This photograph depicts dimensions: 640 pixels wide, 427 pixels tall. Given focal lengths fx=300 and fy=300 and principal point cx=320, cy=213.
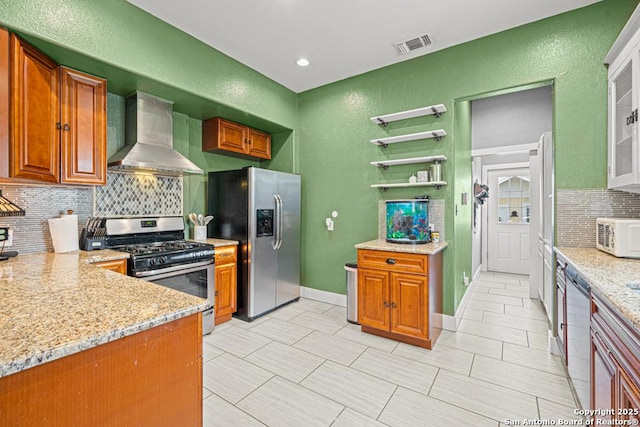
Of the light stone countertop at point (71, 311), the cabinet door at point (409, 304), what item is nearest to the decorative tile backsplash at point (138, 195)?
the light stone countertop at point (71, 311)

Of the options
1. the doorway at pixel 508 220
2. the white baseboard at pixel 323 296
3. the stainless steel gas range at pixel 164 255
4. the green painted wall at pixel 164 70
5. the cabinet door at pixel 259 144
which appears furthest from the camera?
the doorway at pixel 508 220

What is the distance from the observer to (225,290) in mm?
3238

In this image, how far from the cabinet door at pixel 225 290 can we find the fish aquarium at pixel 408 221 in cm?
175

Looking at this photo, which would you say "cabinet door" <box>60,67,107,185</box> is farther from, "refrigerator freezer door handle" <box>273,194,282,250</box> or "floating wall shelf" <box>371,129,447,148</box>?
"floating wall shelf" <box>371,129,447,148</box>

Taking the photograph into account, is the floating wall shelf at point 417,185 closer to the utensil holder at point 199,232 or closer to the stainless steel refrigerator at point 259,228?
the stainless steel refrigerator at point 259,228

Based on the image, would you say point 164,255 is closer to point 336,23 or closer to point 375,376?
point 375,376

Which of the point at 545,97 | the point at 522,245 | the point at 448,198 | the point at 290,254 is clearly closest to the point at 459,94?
the point at 448,198

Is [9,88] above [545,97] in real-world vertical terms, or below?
below

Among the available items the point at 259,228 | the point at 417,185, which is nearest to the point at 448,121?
the point at 417,185

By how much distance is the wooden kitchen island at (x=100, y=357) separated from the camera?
703 millimetres

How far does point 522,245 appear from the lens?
5527 millimetres

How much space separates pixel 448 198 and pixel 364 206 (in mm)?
950

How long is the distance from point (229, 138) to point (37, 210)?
1.91 meters

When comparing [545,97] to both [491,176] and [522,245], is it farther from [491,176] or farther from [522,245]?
[522,245]
